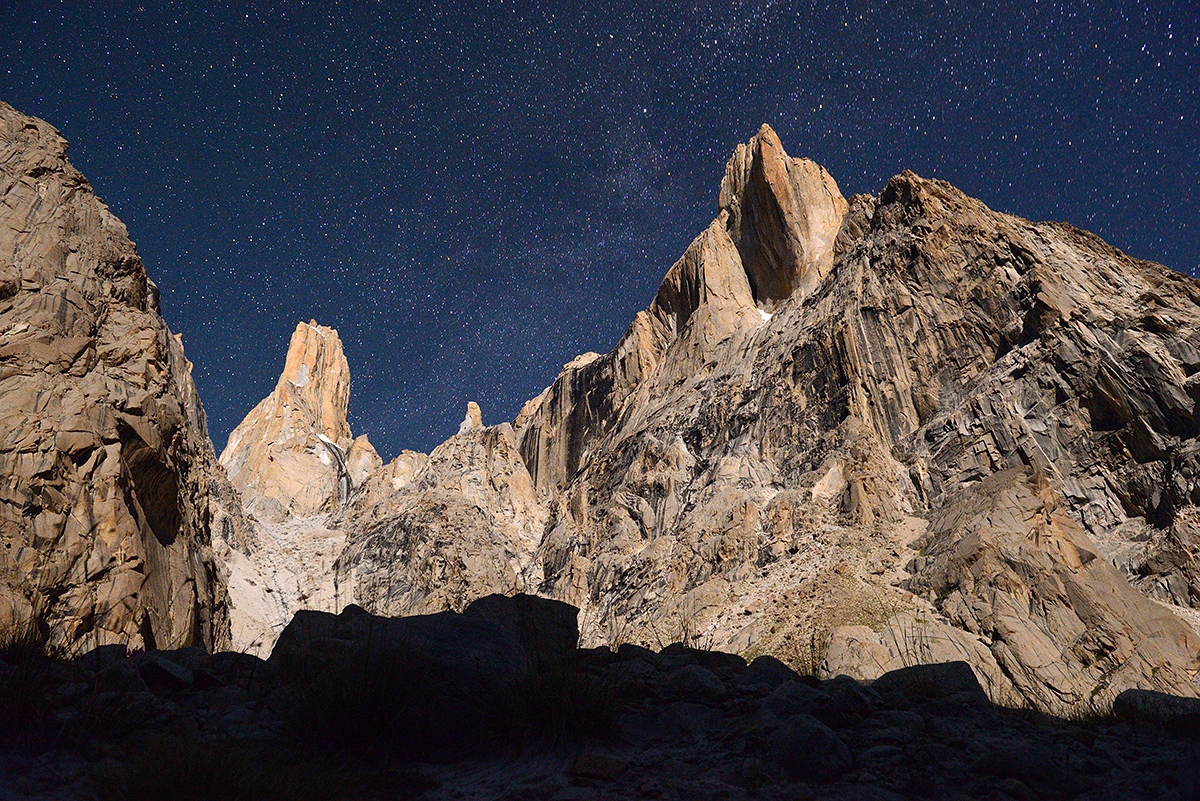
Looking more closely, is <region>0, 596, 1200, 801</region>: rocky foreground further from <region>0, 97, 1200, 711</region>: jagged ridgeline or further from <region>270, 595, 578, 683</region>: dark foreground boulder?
<region>0, 97, 1200, 711</region>: jagged ridgeline

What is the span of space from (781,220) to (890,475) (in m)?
36.9

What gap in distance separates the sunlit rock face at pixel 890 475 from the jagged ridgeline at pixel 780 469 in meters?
0.15

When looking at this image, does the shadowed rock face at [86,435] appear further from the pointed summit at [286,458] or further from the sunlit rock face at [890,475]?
the pointed summit at [286,458]

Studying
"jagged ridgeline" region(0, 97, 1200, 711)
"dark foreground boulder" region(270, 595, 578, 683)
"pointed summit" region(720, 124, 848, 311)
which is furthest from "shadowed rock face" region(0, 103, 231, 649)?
"pointed summit" region(720, 124, 848, 311)

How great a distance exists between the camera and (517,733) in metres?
5.71

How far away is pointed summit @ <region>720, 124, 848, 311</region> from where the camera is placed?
2425 inches

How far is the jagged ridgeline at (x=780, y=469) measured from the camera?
611 inches

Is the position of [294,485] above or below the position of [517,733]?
above

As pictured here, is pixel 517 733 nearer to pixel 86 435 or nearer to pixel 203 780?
pixel 203 780

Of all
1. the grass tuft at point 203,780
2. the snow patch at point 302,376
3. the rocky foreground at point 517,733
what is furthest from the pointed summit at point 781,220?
the snow patch at point 302,376

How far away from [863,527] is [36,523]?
1166 inches

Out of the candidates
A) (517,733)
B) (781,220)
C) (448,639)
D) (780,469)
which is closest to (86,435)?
(448,639)

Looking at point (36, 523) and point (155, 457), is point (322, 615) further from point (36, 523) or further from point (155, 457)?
point (155, 457)

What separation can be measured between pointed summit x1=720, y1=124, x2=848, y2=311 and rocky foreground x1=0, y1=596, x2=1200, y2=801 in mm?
56360
